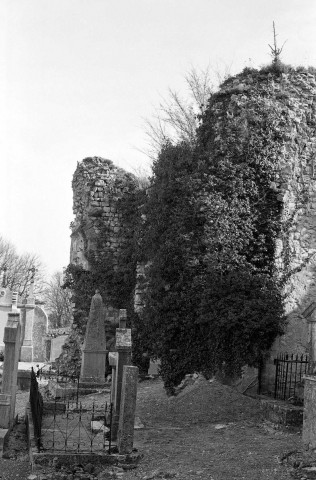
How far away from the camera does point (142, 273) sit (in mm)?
17078

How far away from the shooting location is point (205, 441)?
30.2 feet

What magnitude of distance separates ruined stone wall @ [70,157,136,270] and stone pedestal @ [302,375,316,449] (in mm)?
11662

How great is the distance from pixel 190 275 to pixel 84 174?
8.03m

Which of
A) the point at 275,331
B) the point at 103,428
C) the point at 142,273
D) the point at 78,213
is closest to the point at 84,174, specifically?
the point at 78,213

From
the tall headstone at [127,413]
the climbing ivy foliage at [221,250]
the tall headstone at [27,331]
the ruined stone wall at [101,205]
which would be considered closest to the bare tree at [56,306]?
the tall headstone at [27,331]

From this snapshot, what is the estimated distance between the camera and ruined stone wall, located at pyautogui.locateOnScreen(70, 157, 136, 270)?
1947cm

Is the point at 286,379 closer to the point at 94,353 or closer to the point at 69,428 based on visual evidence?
the point at 69,428

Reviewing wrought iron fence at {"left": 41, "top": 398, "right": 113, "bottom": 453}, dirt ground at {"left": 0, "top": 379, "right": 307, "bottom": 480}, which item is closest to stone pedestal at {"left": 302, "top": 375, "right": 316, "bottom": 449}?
dirt ground at {"left": 0, "top": 379, "right": 307, "bottom": 480}

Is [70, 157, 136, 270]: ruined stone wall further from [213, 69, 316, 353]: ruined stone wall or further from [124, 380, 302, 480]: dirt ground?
[124, 380, 302, 480]: dirt ground

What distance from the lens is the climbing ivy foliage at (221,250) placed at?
12492mm

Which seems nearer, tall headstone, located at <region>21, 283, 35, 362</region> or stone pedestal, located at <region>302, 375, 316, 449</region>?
stone pedestal, located at <region>302, 375, 316, 449</region>

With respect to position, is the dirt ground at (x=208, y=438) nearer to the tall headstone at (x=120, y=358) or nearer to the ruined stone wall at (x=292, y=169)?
the tall headstone at (x=120, y=358)

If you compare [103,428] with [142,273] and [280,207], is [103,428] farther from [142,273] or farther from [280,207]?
[142,273]

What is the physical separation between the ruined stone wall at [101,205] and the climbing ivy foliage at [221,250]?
18.3 ft
